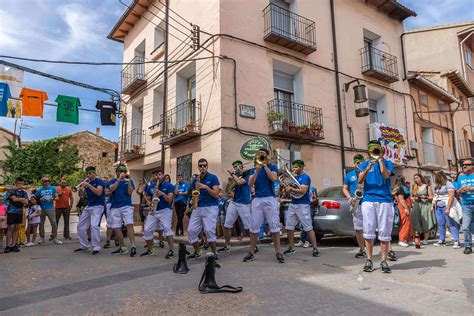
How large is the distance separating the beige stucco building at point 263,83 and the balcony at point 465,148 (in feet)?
20.8

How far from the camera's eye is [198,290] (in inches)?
160

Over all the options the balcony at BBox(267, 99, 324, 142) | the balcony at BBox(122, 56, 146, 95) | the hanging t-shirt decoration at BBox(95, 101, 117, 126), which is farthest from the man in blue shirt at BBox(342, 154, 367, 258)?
the balcony at BBox(122, 56, 146, 95)

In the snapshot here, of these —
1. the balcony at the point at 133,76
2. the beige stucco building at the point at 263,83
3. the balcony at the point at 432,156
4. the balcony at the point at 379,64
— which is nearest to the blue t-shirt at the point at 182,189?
the beige stucco building at the point at 263,83

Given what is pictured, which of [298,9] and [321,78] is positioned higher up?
[298,9]

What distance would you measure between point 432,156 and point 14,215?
59.4 ft

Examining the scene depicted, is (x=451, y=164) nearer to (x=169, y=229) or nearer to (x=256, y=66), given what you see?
(x=256, y=66)

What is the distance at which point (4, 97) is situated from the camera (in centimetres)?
1154

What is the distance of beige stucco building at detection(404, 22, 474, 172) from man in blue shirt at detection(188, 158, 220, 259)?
18.9 m

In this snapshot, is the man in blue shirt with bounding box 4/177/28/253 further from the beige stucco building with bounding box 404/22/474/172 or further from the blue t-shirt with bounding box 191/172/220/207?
the beige stucco building with bounding box 404/22/474/172

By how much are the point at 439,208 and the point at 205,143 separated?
6778 millimetres

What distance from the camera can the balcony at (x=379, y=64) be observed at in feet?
49.8

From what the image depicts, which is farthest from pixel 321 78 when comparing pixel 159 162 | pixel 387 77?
pixel 159 162

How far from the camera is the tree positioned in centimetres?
2709

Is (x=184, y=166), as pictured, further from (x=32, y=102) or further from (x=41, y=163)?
(x=41, y=163)
